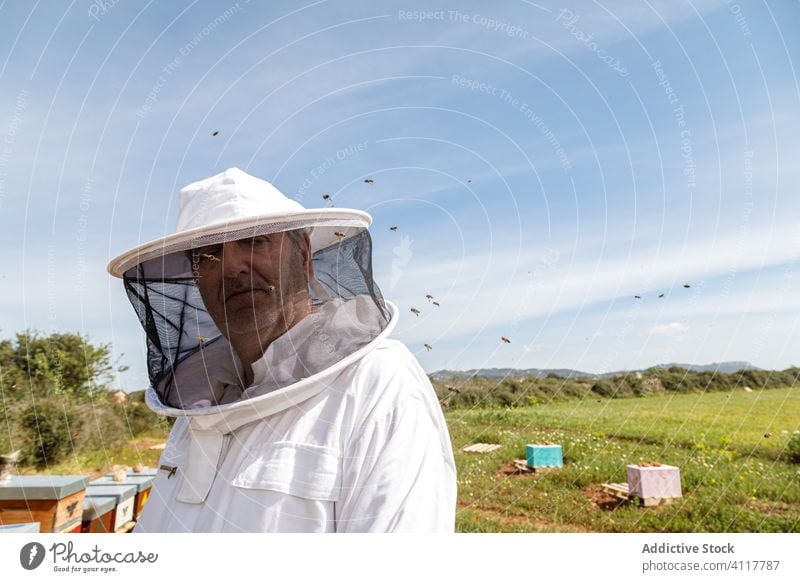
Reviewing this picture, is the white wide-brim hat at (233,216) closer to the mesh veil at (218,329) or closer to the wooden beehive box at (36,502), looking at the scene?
the mesh veil at (218,329)

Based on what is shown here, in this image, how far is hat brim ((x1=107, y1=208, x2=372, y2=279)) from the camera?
1578 mm

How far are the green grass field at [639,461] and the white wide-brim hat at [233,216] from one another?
3287mm

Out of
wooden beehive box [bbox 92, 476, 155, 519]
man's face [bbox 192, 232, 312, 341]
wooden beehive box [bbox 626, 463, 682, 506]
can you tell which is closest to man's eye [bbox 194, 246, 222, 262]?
man's face [bbox 192, 232, 312, 341]

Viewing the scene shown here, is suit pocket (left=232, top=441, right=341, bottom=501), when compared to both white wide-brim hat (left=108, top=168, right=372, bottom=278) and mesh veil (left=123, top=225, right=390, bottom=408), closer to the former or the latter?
mesh veil (left=123, top=225, right=390, bottom=408)

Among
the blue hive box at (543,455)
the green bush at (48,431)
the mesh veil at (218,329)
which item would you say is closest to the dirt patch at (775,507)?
the blue hive box at (543,455)

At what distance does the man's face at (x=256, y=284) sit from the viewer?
5.40 ft

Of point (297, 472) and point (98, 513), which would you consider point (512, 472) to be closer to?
point (98, 513)

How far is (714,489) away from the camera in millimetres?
4340

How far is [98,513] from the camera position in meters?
3.66

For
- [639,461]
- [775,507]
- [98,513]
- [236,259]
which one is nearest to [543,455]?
[639,461]

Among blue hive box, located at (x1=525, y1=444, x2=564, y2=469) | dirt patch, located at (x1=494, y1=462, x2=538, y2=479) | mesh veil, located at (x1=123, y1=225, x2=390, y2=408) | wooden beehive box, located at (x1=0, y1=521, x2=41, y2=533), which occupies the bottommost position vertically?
dirt patch, located at (x1=494, y1=462, x2=538, y2=479)
